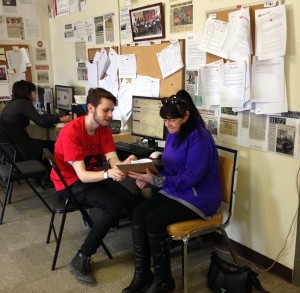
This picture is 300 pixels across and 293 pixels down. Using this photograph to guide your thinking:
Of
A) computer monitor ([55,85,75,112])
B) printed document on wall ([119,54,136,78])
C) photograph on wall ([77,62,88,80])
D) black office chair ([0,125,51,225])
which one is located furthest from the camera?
computer monitor ([55,85,75,112])

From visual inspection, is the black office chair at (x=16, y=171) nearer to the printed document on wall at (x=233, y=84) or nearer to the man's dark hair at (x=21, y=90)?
the man's dark hair at (x=21, y=90)

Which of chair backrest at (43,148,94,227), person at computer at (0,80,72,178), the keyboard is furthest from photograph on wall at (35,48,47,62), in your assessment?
chair backrest at (43,148,94,227)

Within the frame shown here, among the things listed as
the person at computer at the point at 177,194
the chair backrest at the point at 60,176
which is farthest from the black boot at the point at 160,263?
the chair backrest at the point at 60,176

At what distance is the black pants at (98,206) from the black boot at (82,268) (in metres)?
0.04

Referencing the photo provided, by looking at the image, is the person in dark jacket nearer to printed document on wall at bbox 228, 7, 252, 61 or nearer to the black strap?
printed document on wall at bbox 228, 7, 252, 61

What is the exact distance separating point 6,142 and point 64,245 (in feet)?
4.23

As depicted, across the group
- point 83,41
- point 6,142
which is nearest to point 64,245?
point 6,142

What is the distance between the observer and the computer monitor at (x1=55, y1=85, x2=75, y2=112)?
13.5 feet

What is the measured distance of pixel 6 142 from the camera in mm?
3398

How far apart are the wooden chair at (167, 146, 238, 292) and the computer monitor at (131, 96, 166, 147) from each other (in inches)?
25.6

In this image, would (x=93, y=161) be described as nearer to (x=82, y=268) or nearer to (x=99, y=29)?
(x=82, y=268)

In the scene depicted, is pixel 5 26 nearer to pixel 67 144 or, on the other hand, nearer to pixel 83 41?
pixel 83 41

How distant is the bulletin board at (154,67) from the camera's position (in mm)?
2703

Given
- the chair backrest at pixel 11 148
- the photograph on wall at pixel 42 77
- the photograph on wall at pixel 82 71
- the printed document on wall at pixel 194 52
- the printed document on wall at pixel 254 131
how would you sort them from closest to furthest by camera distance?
the printed document on wall at pixel 254 131 → the printed document on wall at pixel 194 52 → the chair backrest at pixel 11 148 → the photograph on wall at pixel 82 71 → the photograph on wall at pixel 42 77
